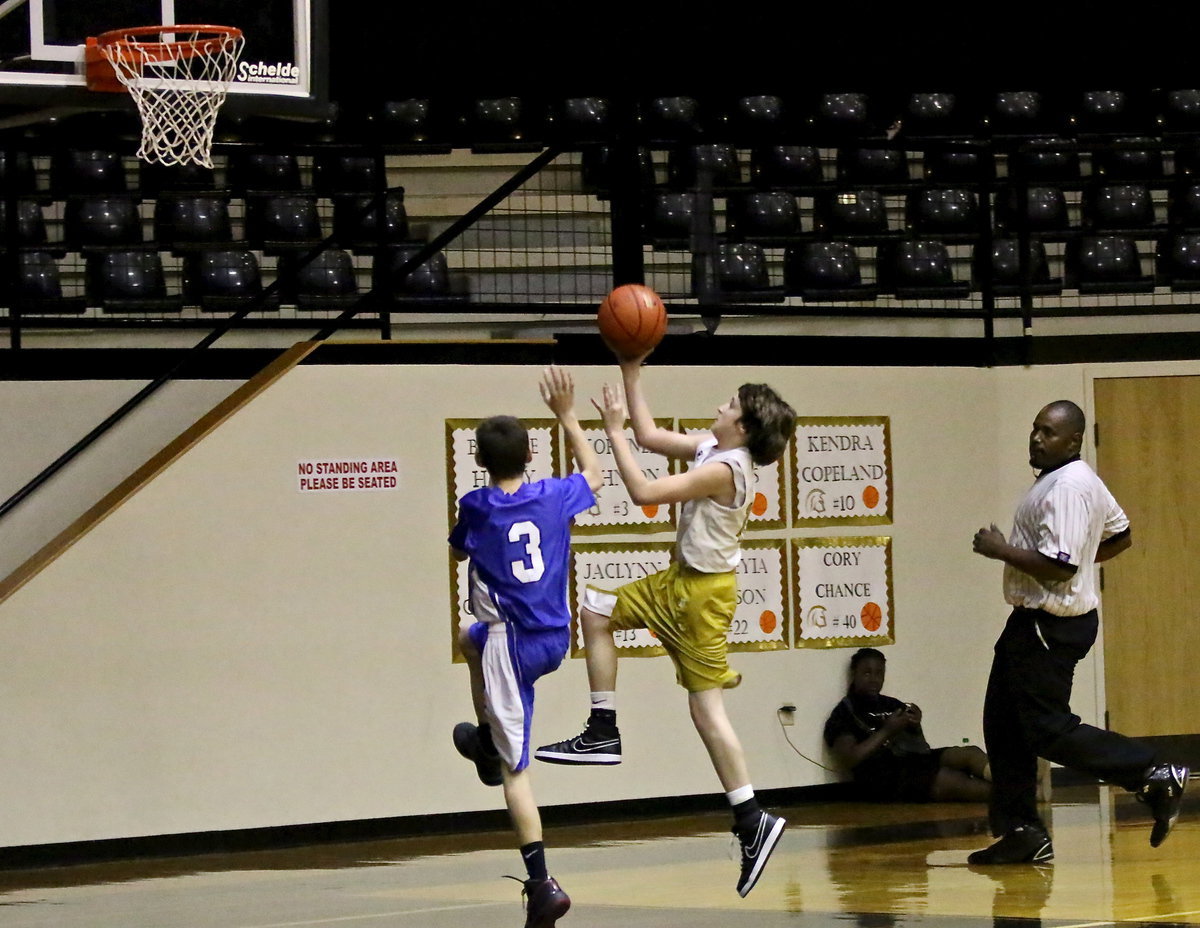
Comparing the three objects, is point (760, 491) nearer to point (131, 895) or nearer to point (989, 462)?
point (989, 462)

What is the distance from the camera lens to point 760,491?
1095 cm

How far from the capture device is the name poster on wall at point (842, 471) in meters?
11.1

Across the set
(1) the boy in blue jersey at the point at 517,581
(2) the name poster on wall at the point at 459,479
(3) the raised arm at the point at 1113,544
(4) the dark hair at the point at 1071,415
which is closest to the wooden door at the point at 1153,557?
(3) the raised arm at the point at 1113,544

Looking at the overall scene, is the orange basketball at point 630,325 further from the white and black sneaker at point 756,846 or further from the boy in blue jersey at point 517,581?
the white and black sneaker at point 756,846

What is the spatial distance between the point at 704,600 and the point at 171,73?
136 inches

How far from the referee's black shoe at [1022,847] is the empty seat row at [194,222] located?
5.14 m

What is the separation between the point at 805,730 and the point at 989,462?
6.42 feet

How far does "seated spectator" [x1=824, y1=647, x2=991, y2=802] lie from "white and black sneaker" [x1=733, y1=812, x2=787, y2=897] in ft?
12.8

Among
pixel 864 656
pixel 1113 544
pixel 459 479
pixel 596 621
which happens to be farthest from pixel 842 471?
pixel 596 621

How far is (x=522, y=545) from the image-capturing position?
6.86m

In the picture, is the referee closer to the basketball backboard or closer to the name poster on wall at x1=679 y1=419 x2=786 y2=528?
the name poster on wall at x1=679 y1=419 x2=786 y2=528

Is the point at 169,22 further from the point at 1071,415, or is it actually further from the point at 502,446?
the point at 1071,415

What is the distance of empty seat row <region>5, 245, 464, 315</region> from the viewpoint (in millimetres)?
11211

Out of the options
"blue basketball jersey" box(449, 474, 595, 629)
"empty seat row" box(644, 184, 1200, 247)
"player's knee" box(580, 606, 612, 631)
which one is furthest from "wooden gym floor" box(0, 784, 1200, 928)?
"empty seat row" box(644, 184, 1200, 247)
